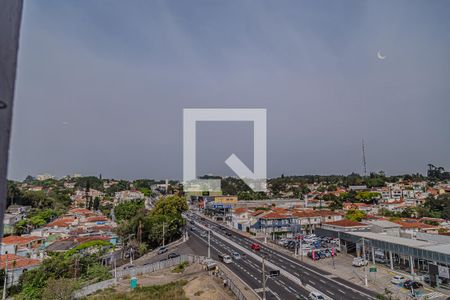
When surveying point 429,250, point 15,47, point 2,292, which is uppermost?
point 15,47

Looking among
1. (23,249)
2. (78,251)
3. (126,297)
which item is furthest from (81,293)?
(23,249)

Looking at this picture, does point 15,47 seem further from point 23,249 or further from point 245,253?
point 23,249

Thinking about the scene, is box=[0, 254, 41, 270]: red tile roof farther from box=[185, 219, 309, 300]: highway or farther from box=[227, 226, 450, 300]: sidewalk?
box=[227, 226, 450, 300]: sidewalk

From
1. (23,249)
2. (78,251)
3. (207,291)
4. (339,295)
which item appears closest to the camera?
(339,295)

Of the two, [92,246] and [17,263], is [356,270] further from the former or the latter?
[17,263]

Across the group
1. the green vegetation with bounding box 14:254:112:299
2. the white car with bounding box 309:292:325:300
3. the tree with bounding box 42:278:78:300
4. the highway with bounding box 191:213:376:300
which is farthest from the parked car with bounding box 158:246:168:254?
the white car with bounding box 309:292:325:300

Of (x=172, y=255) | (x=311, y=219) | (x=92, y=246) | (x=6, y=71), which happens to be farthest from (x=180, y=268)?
(x=6, y=71)

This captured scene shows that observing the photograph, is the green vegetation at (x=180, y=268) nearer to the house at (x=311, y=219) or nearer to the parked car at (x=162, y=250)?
the parked car at (x=162, y=250)
